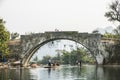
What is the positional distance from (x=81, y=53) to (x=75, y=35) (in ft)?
115

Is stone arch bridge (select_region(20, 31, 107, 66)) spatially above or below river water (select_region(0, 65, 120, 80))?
above

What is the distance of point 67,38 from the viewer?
7719cm

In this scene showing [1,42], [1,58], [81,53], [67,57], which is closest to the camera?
[1,42]

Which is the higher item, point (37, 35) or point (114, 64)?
point (37, 35)

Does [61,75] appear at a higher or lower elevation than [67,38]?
lower

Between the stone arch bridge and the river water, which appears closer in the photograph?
the river water

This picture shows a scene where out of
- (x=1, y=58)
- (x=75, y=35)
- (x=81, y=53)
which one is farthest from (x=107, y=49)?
(x=81, y=53)

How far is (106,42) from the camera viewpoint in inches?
2985

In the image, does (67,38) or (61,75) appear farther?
(67,38)

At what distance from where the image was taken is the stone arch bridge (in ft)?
249

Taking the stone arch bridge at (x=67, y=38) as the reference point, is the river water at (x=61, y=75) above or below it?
below

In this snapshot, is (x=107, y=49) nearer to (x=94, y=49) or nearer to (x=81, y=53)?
(x=94, y=49)

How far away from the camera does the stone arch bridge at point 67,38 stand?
249 ft

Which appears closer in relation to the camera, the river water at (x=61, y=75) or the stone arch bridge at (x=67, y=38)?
the river water at (x=61, y=75)
